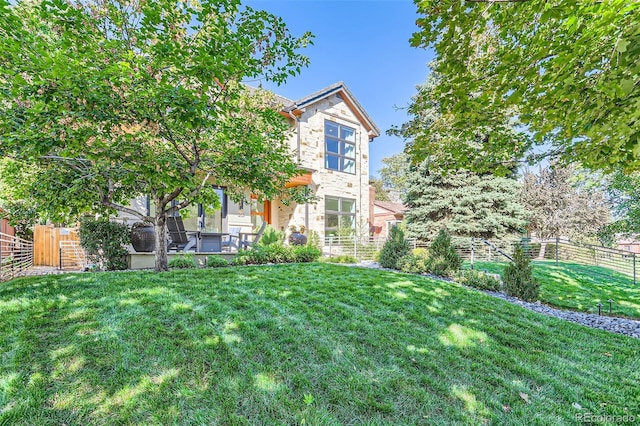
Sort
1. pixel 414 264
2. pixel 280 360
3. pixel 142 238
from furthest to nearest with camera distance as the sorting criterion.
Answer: pixel 414 264
pixel 142 238
pixel 280 360

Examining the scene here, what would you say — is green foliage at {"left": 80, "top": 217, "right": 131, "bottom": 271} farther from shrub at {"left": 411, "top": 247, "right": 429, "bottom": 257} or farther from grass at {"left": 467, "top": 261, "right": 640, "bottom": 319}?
grass at {"left": 467, "top": 261, "right": 640, "bottom": 319}

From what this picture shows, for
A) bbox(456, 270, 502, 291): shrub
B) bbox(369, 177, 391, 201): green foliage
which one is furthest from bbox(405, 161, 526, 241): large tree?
bbox(369, 177, 391, 201): green foliage

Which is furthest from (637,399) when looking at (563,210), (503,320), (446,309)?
(563,210)

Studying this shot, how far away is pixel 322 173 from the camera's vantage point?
1428cm

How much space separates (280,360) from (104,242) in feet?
18.5

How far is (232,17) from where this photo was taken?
4.83 meters

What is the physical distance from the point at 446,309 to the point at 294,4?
8257mm

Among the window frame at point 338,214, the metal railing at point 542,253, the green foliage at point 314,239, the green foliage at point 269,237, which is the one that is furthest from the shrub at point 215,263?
the metal railing at point 542,253

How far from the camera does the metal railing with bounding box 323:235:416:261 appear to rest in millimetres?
12031

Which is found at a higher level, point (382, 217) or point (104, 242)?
point (382, 217)

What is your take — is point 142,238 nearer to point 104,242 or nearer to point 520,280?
point 104,242

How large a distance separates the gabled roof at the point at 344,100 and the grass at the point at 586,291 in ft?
32.1

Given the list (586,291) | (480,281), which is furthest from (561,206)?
(480,281)

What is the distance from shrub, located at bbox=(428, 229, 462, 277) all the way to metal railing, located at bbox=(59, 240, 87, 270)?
29.8 feet
